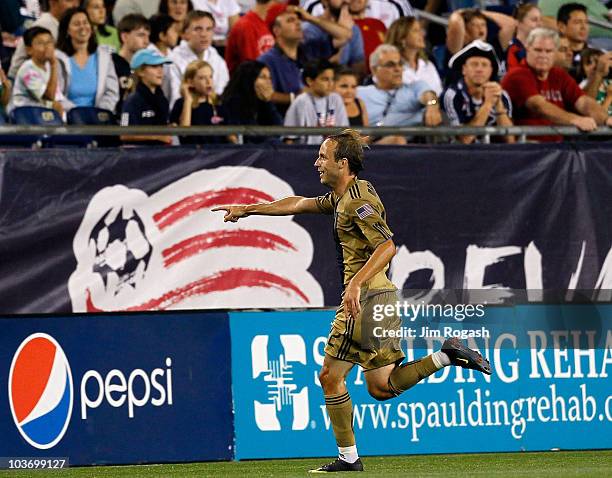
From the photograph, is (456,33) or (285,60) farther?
(456,33)

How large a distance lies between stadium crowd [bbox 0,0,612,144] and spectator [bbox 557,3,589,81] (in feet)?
0.04

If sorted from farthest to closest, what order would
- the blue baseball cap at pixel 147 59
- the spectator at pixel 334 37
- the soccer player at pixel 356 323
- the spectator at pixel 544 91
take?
the spectator at pixel 334 37 → the spectator at pixel 544 91 → the blue baseball cap at pixel 147 59 → the soccer player at pixel 356 323

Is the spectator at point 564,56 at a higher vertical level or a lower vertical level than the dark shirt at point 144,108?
higher

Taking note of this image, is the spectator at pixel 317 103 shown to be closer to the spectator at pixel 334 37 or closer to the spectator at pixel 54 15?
the spectator at pixel 334 37

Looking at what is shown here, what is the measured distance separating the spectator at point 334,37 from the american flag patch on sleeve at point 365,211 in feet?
21.1

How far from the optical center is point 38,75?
12094 mm

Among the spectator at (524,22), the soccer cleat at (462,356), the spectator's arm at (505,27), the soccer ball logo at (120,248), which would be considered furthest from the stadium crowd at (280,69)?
the soccer cleat at (462,356)

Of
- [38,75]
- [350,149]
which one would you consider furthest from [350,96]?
[350,149]

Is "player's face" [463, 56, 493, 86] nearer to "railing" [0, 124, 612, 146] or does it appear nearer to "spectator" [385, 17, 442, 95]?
"railing" [0, 124, 612, 146]

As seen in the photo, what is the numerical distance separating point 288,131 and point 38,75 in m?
2.47

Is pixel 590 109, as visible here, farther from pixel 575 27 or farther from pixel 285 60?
pixel 285 60

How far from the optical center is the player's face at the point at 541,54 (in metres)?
12.9

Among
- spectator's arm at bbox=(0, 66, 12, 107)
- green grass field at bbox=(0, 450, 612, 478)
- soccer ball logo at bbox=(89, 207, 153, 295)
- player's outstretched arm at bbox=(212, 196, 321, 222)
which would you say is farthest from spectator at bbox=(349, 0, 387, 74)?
player's outstretched arm at bbox=(212, 196, 321, 222)

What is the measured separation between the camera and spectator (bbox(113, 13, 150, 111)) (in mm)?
12953
